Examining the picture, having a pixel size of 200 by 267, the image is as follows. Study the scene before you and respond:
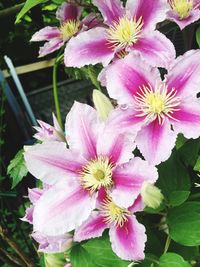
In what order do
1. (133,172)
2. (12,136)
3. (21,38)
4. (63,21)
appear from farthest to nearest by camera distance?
1. (12,136)
2. (21,38)
3. (63,21)
4. (133,172)

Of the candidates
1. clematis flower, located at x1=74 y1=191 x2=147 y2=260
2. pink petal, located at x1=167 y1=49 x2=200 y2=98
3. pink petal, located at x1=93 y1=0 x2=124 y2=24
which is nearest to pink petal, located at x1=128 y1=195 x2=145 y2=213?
clematis flower, located at x1=74 y1=191 x2=147 y2=260

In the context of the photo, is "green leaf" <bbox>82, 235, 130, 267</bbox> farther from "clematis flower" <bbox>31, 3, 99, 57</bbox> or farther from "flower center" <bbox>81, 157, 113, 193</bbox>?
"clematis flower" <bbox>31, 3, 99, 57</bbox>

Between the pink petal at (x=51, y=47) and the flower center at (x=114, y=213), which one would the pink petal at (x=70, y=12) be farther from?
the flower center at (x=114, y=213)

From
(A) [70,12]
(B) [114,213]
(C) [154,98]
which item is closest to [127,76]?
(C) [154,98]

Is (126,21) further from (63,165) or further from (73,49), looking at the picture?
(63,165)

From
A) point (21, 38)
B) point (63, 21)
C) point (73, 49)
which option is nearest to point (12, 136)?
point (21, 38)

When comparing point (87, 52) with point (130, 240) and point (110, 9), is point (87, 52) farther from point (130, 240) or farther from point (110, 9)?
point (130, 240)
